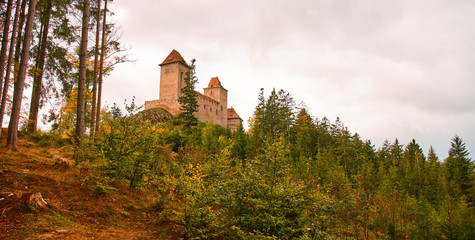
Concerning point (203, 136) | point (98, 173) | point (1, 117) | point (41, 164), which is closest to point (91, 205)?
point (98, 173)

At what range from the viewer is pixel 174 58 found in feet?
148

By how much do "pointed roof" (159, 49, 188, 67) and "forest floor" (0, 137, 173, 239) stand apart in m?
38.4

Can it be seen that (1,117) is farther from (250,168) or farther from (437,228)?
(437,228)

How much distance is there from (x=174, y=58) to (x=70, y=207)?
138ft

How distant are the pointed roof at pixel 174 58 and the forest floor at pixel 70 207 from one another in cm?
3837

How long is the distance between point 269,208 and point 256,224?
45 centimetres

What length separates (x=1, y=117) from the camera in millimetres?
8969

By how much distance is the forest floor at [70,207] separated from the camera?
4.57 meters

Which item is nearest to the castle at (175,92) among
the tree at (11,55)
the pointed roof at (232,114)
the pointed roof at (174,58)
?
the pointed roof at (174,58)

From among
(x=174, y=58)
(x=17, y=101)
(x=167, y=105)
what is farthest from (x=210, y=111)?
(x=17, y=101)

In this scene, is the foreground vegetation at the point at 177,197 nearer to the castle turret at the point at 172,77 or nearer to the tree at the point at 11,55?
the tree at the point at 11,55

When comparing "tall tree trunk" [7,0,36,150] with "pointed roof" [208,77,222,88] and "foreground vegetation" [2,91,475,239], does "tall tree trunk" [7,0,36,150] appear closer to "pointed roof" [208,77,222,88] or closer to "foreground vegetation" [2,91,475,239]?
"foreground vegetation" [2,91,475,239]

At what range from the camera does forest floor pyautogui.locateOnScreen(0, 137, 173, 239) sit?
4.57m

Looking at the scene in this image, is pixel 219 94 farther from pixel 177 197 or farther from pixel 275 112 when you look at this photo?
pixel 177 197
